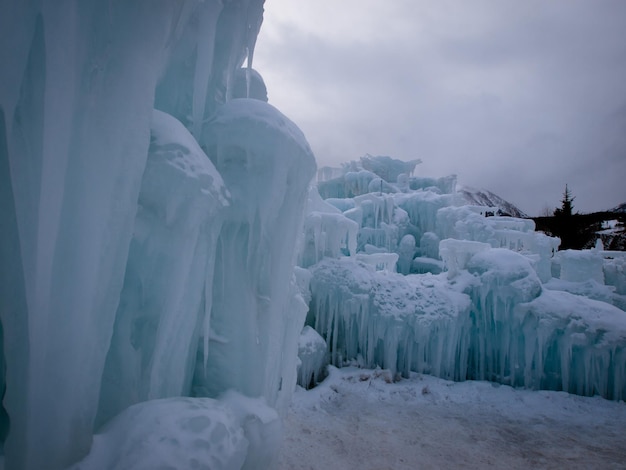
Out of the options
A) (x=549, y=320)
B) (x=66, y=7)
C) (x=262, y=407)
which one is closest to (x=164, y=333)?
(x=262, y=407)

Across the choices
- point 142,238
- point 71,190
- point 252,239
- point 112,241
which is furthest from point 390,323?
point 71,190

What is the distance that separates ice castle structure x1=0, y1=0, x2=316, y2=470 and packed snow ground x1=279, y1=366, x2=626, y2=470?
12.4ft

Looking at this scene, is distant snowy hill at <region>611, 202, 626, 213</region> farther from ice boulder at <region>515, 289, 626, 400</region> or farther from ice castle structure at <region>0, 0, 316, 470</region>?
ice castle structure at <region>0, 0, 316, 470</region>

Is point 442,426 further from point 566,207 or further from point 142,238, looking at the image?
point 566,207

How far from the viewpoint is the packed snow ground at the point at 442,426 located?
6344mm

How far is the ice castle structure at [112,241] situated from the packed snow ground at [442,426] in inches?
148

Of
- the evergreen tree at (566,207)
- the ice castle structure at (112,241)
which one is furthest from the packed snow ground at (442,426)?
the evergreen tree at (566,207)

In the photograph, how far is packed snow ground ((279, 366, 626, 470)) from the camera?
250 inches

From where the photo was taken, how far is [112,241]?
2393mm

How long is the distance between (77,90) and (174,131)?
3.24 ft

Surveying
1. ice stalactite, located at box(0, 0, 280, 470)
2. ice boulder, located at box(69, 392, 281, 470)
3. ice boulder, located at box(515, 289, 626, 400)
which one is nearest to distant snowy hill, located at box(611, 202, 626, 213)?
ice boulder, located at box(515, 289, 626, 400)

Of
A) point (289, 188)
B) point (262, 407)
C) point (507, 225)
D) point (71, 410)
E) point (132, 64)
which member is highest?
point (507, 225)

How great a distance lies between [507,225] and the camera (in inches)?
843

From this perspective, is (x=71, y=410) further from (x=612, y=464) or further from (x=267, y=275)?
(x=612, y=464)
